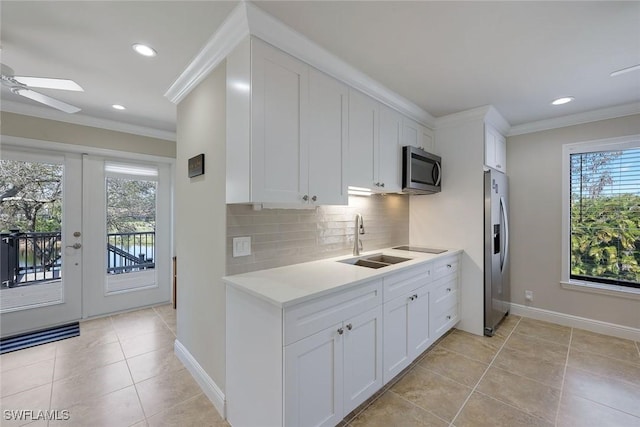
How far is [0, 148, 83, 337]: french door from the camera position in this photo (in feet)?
9.61

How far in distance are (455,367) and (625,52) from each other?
2.73 m

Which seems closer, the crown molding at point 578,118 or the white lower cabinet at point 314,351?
the white lower cabinet at point 314,351

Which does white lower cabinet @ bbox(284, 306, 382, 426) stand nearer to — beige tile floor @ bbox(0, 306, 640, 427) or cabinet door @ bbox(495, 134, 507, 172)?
beige tile floor @ bbox(0, 306, 640, 427)

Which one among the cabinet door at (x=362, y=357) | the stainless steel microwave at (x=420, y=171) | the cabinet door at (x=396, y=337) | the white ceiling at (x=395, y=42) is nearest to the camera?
the white ceiling at (x=395, y=42)

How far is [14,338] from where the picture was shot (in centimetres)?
288

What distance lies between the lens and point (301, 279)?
1768mm

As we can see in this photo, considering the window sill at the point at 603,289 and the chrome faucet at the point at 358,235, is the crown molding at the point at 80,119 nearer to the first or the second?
the chrome faucet at the point at 358,235

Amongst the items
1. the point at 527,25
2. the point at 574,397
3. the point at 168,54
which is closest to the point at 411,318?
the point at 574,397

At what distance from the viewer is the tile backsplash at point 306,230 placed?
1.92m

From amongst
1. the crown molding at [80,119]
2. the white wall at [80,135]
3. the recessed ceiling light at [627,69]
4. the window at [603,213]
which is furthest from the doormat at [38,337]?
the window at [603,213]

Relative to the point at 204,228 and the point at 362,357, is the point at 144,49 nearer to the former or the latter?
the point at 204,228

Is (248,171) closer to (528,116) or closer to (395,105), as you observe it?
(395,105)

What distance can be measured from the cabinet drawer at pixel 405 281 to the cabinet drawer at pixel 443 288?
0.19 metres

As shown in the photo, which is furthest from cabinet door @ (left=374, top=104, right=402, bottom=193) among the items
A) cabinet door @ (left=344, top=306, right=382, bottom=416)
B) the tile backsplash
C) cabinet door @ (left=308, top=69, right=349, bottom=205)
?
cabinet door @ (left=344, top=306, right=382, bottom=416)
